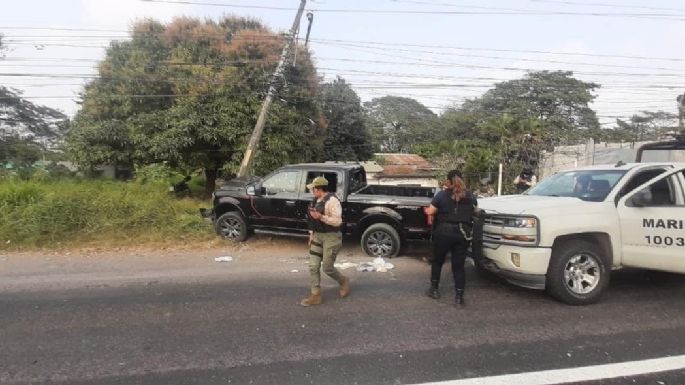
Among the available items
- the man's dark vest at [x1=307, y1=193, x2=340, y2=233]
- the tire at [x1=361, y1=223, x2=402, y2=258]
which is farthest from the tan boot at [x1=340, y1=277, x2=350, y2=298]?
the tire at [x1=361, y1=223, x2=402, y2=258]

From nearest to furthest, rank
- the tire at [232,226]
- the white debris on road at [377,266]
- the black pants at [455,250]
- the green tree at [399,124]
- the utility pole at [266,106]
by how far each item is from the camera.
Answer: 1. the black pants at [455,250]
2. the white debris on road at [377,266]
3. the tire at [232,226]
4. the utility pole at [266,106]
5. the green tree at [399,124]

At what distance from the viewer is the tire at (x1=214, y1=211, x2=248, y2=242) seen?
30.9 ft

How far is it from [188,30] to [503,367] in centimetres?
1928

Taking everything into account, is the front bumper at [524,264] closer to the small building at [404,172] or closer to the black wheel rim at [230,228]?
the black wheel rim at [230,228]

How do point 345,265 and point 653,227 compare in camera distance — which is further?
point 345,265

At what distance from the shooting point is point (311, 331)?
4.49m

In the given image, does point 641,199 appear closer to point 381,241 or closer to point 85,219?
point 381,241

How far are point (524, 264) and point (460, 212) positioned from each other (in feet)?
3.03

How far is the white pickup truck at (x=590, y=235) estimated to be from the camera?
5254 millimetres

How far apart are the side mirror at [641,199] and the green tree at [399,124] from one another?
4337 centimetres

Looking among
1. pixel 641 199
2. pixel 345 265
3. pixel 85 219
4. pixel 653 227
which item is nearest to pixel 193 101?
pixel 85 219

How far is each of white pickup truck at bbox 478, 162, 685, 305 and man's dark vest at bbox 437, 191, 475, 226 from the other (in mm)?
449

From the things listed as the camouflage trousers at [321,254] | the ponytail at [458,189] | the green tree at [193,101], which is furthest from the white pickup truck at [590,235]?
the green tree at [193,101]

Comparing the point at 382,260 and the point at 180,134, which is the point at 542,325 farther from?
the point at 180,134
